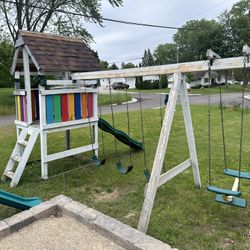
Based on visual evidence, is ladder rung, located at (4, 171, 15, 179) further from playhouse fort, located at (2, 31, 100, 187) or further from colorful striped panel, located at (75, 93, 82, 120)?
colorful striped panel, located at (75, 93, 82, 120)

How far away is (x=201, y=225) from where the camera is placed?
306 centimetres

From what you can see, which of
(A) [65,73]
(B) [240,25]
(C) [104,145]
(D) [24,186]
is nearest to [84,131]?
(C) [104,145]

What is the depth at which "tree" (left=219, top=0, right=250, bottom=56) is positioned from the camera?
52.3 metres

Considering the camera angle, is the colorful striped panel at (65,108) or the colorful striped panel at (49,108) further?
the colorful striped panel at (65,108)

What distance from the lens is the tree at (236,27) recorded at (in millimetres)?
52281

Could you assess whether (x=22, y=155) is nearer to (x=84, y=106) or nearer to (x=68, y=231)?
(x=84, y=106)

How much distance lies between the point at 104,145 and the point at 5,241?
14.7ft

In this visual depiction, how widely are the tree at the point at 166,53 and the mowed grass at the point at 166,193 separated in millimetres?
74506

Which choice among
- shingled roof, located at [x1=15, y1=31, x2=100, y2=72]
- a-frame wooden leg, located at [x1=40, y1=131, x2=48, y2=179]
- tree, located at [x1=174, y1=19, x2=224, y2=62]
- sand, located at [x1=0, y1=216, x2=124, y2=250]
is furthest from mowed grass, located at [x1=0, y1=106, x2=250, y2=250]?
tree, located at [x1=174, y1=19, x2=224, y2=62]

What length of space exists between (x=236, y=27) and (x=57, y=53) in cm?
5606

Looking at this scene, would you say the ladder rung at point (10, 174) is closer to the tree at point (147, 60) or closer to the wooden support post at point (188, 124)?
the wooden support post at point (188, 124)

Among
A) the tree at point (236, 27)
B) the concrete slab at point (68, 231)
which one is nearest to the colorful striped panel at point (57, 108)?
the concrete slab at point (68, 231)

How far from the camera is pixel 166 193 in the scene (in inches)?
153

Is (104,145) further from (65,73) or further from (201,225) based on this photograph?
(201,225)
